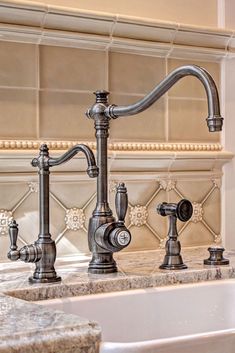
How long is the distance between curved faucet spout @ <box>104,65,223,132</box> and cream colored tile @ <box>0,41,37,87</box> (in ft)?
0.63

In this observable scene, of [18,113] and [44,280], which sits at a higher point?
[18,113]

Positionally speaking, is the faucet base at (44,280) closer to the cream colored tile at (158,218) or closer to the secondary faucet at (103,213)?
the secondary faucet at (103,213)

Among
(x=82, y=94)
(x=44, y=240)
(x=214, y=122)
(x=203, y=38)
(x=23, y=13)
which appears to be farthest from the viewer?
(x=203, y=38)

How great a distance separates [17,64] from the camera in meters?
1.15

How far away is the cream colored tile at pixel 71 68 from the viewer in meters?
1.17

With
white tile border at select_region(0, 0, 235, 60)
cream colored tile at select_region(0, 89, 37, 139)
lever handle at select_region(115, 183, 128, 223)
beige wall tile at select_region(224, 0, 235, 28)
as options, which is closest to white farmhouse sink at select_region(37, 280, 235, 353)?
lever handle at select_region(115, 183, 128, 223)

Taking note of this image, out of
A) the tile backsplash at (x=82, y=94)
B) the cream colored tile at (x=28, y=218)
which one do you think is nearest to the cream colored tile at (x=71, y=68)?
the tile backsplash at (x=82, y=94)

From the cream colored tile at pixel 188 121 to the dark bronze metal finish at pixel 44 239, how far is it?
366 millimetres

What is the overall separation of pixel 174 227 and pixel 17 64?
0.40 meters

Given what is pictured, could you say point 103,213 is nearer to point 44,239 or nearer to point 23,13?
point 44,239

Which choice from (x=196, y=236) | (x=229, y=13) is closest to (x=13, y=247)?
(x=196, y=236)

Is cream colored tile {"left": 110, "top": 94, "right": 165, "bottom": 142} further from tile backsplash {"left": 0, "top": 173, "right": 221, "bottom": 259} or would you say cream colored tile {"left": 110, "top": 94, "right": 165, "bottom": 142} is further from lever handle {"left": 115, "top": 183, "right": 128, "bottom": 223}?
lever handle {"left": 115, "top": 183, "right": 128, "bottom": 223}

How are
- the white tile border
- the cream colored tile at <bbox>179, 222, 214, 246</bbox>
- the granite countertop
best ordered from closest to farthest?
the granite countertop
the white tile border
the cream colored tile at <bbox>179, 222, 214, 246</bbox>

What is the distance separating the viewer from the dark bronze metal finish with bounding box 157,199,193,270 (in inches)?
42.9
